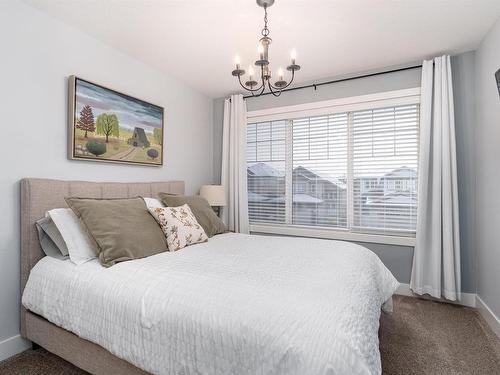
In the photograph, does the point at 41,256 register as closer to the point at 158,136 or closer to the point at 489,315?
the point at 158,136

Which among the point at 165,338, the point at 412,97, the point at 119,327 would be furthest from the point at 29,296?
the point at 412,97

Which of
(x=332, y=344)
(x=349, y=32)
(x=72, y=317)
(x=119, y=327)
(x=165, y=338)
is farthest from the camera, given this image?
(x=349, y=32)

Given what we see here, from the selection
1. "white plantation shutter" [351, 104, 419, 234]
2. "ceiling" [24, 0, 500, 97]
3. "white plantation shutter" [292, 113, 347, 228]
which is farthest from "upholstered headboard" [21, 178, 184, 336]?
"white plantation shutter" [351, 104, 419, 234]

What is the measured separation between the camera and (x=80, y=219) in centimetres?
191

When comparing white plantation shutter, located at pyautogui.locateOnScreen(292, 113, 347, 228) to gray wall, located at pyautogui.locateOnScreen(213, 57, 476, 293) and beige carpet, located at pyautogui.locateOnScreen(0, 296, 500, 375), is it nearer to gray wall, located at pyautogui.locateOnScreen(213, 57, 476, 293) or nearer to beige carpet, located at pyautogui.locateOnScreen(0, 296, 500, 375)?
gray wall, located at pyautogui.locateOnScreen(213, 57, 476, 293)

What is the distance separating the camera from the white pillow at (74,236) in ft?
5.94

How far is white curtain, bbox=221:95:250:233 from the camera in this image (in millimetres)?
3723

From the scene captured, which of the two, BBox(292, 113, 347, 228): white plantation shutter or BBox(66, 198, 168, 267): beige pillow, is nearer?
BBox(66, 198, 168, 267): beige pillow

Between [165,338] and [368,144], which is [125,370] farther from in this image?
[368,144]

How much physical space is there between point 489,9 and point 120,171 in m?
3.31

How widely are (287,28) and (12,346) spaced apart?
3134 mm

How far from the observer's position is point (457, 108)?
2781 mm

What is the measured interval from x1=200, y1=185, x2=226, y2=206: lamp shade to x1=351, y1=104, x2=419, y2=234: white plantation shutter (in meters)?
1.60

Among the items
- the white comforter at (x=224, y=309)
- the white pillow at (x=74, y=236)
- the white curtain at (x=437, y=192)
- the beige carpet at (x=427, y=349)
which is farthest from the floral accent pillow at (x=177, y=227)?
the white curtain at (x=437, y=192)
